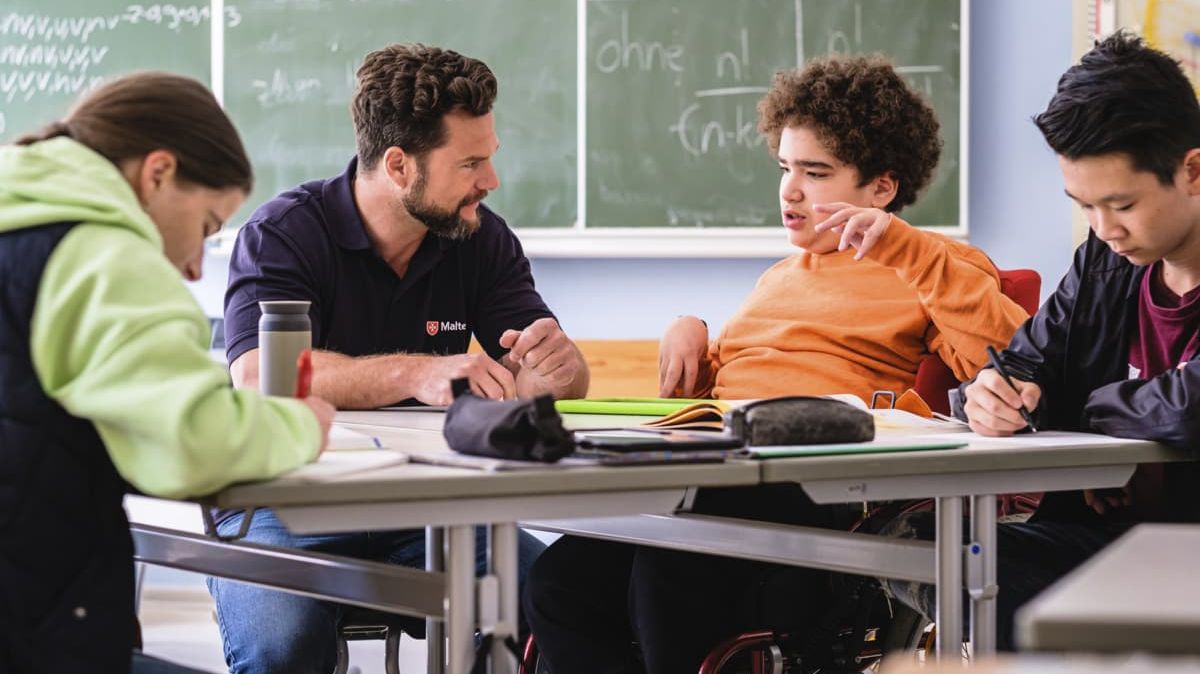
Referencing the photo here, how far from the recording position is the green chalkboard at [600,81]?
3.99 m

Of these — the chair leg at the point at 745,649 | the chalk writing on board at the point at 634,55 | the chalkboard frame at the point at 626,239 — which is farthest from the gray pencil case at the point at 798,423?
the chalk writing on board at the point at 634,55

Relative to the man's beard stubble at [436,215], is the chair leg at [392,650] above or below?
below

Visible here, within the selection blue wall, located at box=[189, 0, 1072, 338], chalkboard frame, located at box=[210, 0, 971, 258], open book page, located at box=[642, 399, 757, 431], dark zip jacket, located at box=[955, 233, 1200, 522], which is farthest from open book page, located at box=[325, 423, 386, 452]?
blue wall, located at box=[189, 0, 1072, 338]

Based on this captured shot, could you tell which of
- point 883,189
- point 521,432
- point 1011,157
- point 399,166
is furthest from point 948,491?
point 1011,157

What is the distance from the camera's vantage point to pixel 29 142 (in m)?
1.39

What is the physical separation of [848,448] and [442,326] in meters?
1.22

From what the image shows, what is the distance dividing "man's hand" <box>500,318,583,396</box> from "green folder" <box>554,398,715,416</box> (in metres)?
0.15

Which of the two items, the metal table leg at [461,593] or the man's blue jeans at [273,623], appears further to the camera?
the man's blue jeans at [273,623]

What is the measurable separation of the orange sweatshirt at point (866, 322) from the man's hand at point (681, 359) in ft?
0.17

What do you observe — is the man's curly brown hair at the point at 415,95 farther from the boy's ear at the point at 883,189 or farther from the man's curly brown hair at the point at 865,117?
the boy's ear at the point at 883,189

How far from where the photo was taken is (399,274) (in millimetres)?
2594

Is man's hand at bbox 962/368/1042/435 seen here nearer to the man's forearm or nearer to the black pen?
the black pen

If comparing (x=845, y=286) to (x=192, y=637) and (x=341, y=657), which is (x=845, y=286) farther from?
(x=192, y=637)

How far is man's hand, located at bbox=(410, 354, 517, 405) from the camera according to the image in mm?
2111
